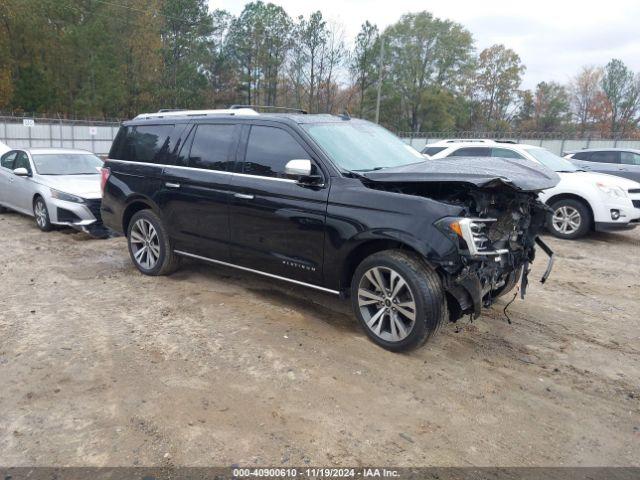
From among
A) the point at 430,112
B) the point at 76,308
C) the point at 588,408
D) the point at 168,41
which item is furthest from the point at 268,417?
the point at 430,112

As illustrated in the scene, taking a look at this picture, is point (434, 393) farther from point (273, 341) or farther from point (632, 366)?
point (632, 366)

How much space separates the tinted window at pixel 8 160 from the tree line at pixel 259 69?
117 ft

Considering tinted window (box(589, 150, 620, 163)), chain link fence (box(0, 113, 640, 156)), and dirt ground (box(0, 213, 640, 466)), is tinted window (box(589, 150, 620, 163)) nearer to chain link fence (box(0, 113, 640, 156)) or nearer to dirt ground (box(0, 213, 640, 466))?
dirt ground (box(0, 213, 640, 466))

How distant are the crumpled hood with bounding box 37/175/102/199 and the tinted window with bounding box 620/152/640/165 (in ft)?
44.9

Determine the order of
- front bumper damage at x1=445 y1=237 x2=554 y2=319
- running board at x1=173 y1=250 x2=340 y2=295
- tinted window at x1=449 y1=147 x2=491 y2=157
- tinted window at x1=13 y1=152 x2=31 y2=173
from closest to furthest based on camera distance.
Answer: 1. front bumper damage at x1=445 y1=237 x2=554 y2=319
2. running board at x1=173 y1=250 x2=340 y2=295
3. tinted window at x1=13 y1=152 x2=31 y2=173
4. tinted window at x1=449 y1=147 x2=491 y2=157

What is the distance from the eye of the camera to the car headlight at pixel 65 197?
8.01m

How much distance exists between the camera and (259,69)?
55219 mm

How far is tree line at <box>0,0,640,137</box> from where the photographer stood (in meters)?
48.6

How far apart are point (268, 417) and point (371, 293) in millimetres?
1451

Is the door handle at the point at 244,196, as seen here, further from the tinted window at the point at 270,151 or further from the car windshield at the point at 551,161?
the car windshield at the point at 551,161

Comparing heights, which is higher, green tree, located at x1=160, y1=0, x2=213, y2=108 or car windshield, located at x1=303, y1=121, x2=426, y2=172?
green tree, located at x1=160, y1=0, x2=213, y2=108

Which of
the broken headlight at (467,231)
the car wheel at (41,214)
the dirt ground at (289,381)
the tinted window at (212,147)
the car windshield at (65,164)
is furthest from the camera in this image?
the car windshield at (65,164)

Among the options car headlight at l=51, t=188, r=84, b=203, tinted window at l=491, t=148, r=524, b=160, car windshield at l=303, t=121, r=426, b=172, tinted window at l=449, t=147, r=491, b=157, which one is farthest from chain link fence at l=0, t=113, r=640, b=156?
car windshield at l=303, t=121, r=426, b=172

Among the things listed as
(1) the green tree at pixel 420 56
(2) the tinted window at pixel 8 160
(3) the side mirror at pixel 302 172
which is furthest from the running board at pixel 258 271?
(1) the green tree at pixel 420 56
